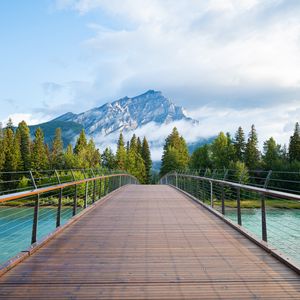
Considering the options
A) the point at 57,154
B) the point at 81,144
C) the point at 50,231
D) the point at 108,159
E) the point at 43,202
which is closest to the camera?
the point at 43,202

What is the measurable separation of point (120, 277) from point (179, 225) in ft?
10.8

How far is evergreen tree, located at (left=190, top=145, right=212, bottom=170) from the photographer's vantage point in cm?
7656

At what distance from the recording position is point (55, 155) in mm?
→ 78312

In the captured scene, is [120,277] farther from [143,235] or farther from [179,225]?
[179,225]

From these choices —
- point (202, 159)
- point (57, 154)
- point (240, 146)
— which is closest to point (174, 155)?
point (202, 159)

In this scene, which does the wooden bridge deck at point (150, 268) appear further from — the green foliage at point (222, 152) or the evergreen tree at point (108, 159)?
the evergreen tree at point (108, 159)

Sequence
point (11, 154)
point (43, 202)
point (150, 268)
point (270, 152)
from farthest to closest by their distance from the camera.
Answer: point (270, 152), point (11, 154), point (43, 202), point (150, 268)

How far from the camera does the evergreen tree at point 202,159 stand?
3014 inches

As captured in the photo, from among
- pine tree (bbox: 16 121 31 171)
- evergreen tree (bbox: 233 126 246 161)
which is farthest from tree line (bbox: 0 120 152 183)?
evergreen tree (bbox: 233 126 246 161)

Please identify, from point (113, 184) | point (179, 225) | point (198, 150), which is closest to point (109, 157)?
point (198, 150)

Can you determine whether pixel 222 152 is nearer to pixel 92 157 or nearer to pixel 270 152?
pixel 270 152

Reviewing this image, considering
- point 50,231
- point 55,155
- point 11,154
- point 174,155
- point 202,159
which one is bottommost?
point 50,231

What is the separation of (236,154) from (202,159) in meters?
8.25

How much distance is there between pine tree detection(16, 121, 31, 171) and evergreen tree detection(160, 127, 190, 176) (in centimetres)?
2851
